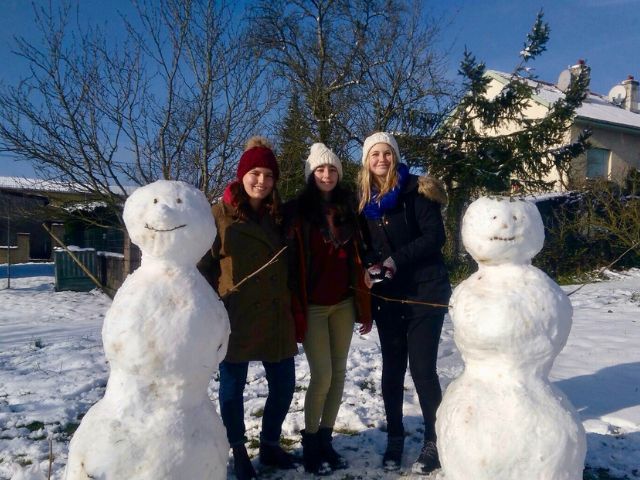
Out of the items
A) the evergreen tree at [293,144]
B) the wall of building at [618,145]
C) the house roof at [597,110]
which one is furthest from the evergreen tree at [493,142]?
the wall of building at [618,145]

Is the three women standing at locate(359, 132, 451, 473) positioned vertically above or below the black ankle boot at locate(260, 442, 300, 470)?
above

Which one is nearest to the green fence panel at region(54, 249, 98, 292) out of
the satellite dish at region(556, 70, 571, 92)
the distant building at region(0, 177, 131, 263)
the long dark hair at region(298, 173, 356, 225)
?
the distant building at region(0, 177, 131, 263)

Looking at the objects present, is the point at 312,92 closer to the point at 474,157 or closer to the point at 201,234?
the point at 474,157

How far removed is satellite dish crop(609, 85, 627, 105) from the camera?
2156cm

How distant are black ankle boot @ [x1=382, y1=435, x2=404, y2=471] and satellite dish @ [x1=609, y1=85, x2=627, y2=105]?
74.8ft

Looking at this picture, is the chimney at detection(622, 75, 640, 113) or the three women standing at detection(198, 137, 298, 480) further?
the chimney at detection(622, 75, 640, 113)

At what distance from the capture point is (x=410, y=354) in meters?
3.08

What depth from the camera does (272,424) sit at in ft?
10.4

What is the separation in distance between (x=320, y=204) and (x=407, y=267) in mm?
630

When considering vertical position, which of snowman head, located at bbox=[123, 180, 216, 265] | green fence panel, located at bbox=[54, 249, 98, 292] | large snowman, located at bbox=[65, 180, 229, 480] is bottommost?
green fence panel, located at bbox=[54, 249, 98, 292]

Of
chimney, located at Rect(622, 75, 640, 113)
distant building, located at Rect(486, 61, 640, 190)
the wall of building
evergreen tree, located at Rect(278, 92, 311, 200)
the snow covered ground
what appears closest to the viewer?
the snow covered ground

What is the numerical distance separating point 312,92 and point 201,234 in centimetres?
901

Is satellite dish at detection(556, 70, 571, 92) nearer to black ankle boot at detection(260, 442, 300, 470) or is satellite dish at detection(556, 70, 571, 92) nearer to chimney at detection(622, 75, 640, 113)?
chimney at detection(622, 75, 640, 113)

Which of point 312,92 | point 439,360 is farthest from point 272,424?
point 312,92
